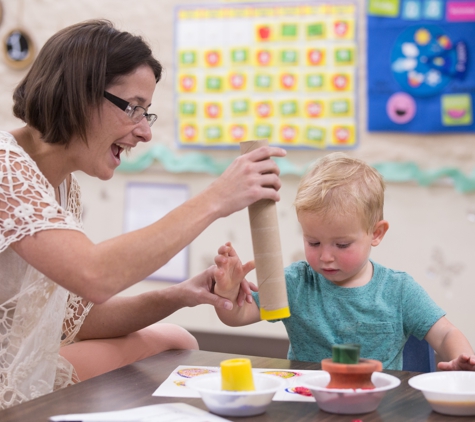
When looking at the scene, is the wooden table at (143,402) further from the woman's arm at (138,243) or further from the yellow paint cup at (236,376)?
the woman's arm at (138,243)

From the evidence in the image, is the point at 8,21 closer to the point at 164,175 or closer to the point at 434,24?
the point at 164,175

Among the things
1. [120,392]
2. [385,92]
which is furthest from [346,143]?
[120,392]

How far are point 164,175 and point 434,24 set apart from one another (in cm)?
152

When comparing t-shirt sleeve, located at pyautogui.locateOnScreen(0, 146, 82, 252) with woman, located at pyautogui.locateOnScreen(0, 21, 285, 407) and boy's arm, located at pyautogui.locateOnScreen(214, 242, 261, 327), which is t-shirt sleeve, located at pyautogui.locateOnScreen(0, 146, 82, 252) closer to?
woman, located at pyautogui.locateOnScreen(0, 21, 285, 407)

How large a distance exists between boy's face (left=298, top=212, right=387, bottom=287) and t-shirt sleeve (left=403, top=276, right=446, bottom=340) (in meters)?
0.14

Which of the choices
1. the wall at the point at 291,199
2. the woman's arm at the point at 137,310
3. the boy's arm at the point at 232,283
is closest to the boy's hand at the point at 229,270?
the boy's arm at the point at 232,283

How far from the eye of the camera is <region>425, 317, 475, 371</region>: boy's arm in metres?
1.29

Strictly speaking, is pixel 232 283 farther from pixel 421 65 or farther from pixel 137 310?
pixel 421 65

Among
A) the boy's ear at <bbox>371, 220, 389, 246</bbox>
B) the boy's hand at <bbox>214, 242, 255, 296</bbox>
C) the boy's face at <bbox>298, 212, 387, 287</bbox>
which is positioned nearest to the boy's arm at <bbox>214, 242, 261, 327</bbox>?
the boy's hand at <bbox>214, 242, 255, 296</bbox>

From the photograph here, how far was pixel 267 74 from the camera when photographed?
323 cm

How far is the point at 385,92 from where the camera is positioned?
2.99m

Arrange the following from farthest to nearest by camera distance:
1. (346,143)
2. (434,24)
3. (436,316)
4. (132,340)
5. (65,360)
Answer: (346,143), (434,24), (132,340), (65,360), (436,316)

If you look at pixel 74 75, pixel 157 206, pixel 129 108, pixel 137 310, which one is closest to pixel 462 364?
pixel 137 310

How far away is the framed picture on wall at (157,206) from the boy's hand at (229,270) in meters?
1.98
